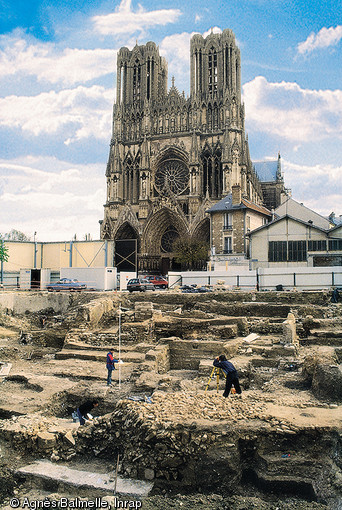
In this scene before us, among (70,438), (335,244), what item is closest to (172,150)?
(335,244)

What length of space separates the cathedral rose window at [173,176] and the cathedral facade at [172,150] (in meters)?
0.15

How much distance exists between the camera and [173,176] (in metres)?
58.0

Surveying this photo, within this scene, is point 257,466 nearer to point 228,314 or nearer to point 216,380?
point 216,380

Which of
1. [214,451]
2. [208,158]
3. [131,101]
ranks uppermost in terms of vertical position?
[131,101]

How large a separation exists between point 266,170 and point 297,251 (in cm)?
4861

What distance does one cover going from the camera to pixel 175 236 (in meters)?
55.4

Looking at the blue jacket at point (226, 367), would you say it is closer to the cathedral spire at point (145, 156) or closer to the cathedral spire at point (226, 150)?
the cathedral spire at point (226, 150)

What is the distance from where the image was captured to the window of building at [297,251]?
33219mm

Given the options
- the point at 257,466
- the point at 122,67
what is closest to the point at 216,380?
the point at 257,466

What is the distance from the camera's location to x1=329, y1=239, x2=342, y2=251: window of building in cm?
3231

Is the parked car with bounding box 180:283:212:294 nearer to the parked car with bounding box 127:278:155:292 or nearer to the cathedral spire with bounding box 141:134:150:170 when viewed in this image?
the parked car with bounding box 127:278:155:292

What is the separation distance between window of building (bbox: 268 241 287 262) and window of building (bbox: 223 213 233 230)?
707cm

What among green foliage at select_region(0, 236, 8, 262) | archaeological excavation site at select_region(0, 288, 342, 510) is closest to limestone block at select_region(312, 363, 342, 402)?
archaeological excavation site at select_region(0, 288, 342, 510)

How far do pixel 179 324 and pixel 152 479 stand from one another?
11.5 m
